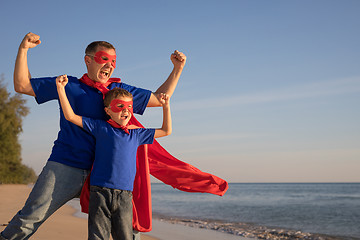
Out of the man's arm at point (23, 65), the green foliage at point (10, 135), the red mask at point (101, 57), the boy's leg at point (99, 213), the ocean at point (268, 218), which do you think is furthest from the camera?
the green foliage at point (10, 135)

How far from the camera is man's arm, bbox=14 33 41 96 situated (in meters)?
2.98

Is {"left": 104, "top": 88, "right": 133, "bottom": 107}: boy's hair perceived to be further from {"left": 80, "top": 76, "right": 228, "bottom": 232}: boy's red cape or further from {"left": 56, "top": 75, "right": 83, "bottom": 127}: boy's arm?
{"left": 80, "top": 76, "right": 228, "bottom": 232}: boy's red cape

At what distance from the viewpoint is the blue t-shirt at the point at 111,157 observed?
2.91 m

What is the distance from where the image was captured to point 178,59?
12.2ft

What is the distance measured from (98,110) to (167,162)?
0.93m

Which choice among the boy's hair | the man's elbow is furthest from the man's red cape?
the man's elbow

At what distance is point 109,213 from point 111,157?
1.36 feet

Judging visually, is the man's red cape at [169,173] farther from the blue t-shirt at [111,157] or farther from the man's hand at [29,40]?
the man's hand at [29,40]

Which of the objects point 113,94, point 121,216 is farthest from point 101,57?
point 121,216

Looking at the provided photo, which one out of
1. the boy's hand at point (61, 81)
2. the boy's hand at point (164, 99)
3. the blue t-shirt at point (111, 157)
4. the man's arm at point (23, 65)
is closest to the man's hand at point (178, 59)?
the boy's hand at point (164, 99)

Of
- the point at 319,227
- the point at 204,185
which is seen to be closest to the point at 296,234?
the point at 319,227

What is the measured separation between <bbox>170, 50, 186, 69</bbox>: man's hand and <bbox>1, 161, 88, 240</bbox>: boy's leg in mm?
1358

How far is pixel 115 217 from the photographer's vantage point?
2.93m

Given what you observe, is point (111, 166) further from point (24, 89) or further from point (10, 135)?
point (10, 135)
